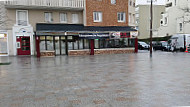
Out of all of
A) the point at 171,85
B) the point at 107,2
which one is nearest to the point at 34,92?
the point at 171,85

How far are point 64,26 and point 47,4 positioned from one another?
325 cm

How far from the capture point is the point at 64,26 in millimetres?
23734

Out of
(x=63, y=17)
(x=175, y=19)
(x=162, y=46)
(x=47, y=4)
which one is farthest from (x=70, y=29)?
(x=175, y=19)

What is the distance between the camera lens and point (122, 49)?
26.0m

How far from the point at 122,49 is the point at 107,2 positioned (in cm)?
659

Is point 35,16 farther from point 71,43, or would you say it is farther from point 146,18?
point 146,18

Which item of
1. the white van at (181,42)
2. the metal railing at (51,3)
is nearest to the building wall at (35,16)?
the metal railing at (51,3)

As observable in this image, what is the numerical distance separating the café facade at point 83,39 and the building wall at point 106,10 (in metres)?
0.66

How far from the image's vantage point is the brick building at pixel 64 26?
22297 mm

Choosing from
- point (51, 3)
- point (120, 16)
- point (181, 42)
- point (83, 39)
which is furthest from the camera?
point (181, 42)

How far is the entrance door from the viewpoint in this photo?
74.9 ft

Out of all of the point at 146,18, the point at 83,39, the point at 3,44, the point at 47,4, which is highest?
the point at 146,18

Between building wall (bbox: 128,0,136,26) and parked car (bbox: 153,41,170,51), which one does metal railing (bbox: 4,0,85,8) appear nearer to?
building wall (bbox: 128,0,136,26)

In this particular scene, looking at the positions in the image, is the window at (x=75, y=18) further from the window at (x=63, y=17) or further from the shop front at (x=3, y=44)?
the shop front at (x=3, y=44)
